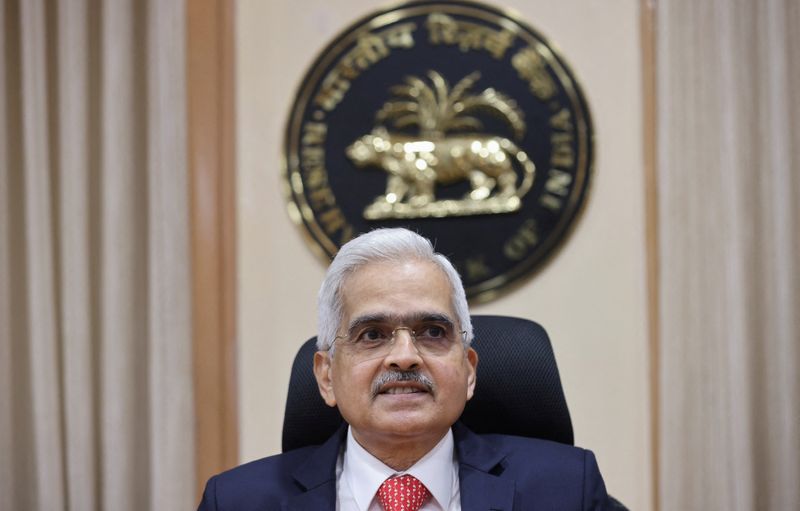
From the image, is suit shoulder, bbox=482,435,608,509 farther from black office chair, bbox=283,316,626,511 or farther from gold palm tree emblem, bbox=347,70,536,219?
gold palm tree emblem, bbox=347,70,536,219

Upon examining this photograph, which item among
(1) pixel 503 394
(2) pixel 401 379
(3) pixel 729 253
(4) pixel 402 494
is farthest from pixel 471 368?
(3) pixel 729 253

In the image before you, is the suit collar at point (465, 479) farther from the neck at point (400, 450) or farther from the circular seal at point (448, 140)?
the circular seal at point (448, 140)

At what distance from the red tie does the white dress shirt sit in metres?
0.01

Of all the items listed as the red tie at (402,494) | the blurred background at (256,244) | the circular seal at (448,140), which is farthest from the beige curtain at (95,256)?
the red tie at (402,494)

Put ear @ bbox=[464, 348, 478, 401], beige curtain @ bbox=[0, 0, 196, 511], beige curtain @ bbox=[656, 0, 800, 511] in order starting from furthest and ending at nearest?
1. beige curtain @ bbox=[0, 0, 196, 511]
2. beige curtain @ bbox=[656, 0, 800, 511]
3. ear @ bbox=[464, 348, 478, 401]

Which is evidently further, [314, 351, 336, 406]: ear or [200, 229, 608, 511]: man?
[314, 351, 336, 406]: ear

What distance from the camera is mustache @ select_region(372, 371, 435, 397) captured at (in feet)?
6.36

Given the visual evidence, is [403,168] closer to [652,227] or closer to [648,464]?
[652,227]

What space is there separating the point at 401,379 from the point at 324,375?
21 cm

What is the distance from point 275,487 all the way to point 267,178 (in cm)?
182

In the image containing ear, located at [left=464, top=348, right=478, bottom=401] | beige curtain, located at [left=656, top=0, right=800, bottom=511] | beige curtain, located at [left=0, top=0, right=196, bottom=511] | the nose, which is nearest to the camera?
the nose

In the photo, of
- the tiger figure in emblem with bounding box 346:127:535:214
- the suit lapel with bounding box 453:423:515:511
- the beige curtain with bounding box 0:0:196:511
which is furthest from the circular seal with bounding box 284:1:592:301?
the suit lapel with bounding box 453:423:515:511

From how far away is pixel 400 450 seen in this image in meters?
2.00

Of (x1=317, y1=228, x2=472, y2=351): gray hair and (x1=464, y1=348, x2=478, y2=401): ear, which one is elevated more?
(x1=317, y1=228, x2=472, y2=351): gray hair
